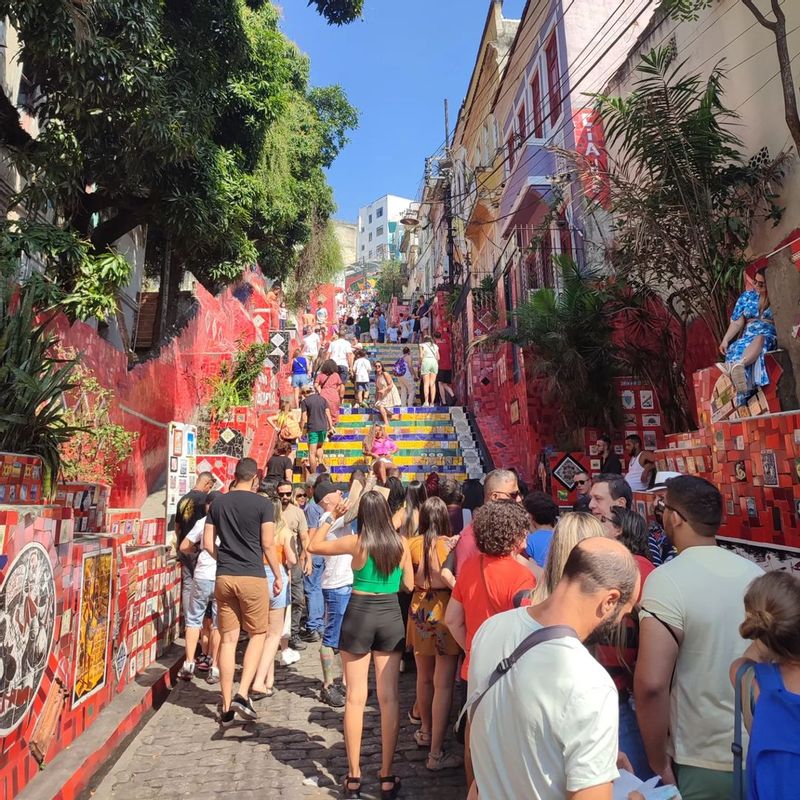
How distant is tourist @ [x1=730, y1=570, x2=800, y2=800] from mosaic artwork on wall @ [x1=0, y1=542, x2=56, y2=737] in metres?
3.53

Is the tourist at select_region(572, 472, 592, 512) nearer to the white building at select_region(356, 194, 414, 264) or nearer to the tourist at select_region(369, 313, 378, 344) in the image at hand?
the tourist at select_region(369, 313, 378, 344)

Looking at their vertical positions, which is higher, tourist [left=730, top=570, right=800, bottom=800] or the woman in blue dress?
the woman in blue dress

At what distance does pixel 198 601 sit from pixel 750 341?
5958 millimetres

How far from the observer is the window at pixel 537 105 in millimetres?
16859

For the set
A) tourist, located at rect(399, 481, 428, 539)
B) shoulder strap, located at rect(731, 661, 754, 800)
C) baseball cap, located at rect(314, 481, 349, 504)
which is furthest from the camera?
baseball cap, located at rect(314, 481, 349, 504)

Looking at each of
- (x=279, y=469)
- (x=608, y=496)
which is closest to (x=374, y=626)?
(x=608, y=496)

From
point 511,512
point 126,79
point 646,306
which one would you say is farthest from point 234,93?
point 511,512

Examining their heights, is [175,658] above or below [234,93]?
below

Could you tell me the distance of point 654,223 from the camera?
29.2 feet

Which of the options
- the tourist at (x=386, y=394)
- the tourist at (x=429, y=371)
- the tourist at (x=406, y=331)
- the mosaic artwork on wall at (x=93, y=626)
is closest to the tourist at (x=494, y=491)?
the mosaic artwork on wall at (x=93, y=626)

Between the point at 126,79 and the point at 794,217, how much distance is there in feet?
26.7

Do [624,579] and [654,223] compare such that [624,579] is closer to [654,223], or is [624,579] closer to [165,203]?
[654,223]

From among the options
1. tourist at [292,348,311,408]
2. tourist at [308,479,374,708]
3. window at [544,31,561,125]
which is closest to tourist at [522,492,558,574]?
tourist at [308,479,374,708]

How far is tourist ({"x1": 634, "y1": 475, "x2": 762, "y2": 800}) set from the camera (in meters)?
2.43
